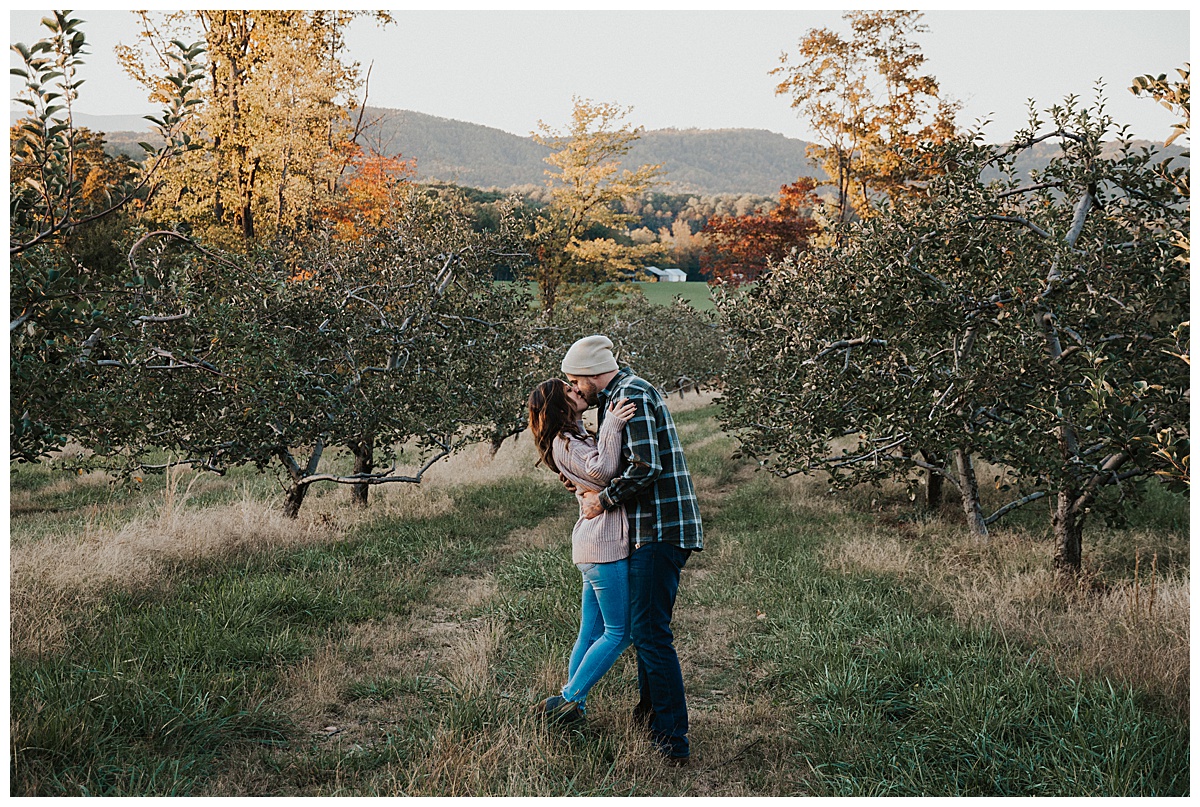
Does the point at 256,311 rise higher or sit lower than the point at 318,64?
lower

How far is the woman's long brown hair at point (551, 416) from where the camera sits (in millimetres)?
4055

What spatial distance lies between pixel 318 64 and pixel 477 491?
472 inches

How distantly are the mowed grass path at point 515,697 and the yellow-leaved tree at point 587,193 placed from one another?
20.5 meters

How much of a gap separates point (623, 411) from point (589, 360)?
37cm

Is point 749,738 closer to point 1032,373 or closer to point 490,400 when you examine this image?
point 1032,373

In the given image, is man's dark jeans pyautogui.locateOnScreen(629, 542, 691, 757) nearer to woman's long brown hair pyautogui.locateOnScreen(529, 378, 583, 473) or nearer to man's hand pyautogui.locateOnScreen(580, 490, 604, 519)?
man's hand pyautogui.locateOnScreen(580, 490, 604, 519)

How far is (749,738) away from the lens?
13.5ft

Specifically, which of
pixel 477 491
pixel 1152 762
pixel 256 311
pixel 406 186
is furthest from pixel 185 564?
pixel 406 186

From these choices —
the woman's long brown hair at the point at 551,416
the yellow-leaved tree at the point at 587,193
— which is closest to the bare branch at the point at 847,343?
the woman's long brown hair at the point at 551,416

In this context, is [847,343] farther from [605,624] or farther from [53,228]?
[53,228]

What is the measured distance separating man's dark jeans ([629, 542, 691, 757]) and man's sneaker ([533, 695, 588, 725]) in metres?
0.44

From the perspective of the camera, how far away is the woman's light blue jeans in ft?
12.8

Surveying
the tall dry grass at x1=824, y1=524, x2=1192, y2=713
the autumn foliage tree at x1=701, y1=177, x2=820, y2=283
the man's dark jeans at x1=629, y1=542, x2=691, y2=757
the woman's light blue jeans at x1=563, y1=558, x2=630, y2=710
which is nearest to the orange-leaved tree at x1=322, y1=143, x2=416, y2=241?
the autumn foliage tree at x1=701, y1=177, x2=820, y2=283

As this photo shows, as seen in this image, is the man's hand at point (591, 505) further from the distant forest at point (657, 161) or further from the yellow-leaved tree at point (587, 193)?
the yellow-leaved tree at point (587, 193)
